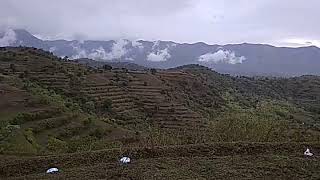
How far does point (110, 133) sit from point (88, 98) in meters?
16.6

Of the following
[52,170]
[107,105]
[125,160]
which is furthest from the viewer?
[107,105]

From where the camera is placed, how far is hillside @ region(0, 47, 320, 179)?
10969 millimetres

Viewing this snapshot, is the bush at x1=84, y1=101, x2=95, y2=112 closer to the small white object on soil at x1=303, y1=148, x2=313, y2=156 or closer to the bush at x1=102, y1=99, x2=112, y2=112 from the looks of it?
the bush at x1=102, y1=99, x2=112, y2=112

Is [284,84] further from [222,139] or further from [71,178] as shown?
[71,178]

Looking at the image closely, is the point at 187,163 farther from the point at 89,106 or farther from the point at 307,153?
the point at 89,106

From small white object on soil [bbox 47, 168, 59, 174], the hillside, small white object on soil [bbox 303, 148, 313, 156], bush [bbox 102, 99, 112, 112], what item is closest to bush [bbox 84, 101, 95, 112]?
the hillside

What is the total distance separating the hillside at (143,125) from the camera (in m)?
11.0

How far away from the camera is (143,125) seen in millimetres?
43594

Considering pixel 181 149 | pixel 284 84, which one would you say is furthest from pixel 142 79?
pixel 181 149

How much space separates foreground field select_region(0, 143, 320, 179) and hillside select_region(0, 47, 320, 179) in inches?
1.0

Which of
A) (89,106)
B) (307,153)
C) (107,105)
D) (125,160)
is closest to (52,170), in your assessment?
(125,160)

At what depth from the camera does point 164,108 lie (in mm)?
52406

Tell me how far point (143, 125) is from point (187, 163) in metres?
32.7

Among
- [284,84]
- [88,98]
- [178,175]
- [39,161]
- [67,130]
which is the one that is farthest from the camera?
[284,84]
